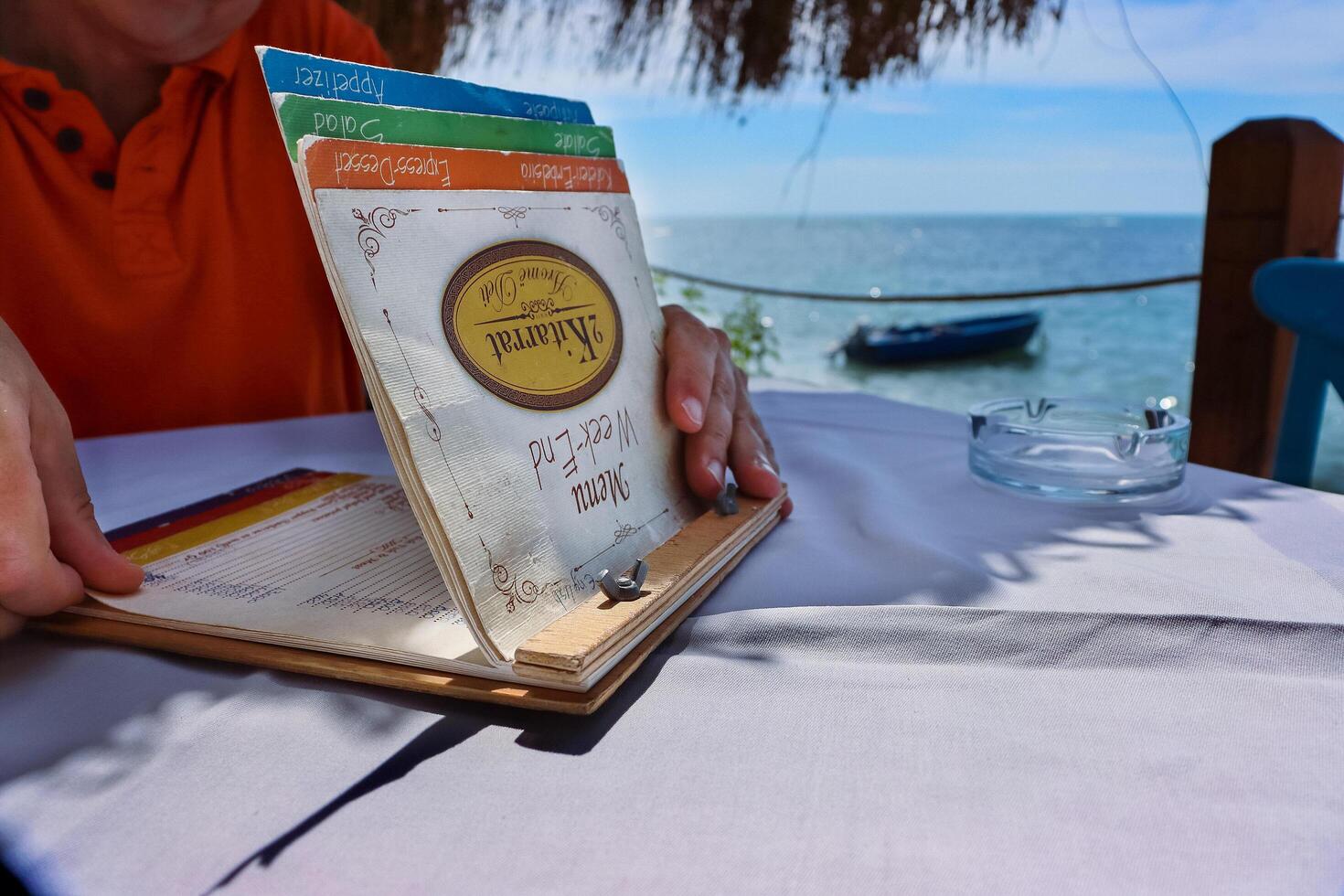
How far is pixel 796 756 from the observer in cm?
36

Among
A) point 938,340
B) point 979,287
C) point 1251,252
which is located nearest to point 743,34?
point 1251,252

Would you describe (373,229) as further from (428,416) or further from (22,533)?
(22,533)

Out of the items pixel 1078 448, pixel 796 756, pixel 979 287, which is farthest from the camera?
pixel 979 287

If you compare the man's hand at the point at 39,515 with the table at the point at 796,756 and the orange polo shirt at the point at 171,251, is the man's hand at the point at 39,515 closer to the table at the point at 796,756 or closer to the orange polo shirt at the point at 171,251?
the table at the point at 796,756

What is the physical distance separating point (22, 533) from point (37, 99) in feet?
3.09

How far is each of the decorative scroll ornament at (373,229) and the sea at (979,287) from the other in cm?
69

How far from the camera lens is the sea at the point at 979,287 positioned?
51.7 ft

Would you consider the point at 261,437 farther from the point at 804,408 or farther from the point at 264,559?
the point at 804,408

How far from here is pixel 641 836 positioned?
1.04 ft

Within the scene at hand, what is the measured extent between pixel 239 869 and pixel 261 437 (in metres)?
0.74

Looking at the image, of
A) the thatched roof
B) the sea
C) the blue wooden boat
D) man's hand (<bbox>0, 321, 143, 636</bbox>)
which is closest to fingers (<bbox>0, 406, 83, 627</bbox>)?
man's hand (<bbox>0, 321, 143, 636</bbox>)

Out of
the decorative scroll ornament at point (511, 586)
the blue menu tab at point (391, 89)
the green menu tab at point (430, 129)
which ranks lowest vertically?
the decorative scroll ornament at point (511, 586)

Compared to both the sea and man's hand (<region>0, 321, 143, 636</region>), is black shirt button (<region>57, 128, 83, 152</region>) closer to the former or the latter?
man's hand (<region>0, 321, 143, 636</region>)

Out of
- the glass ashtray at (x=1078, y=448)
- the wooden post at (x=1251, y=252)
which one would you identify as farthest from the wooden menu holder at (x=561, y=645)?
the wooden post at (x=1251, y=252)
